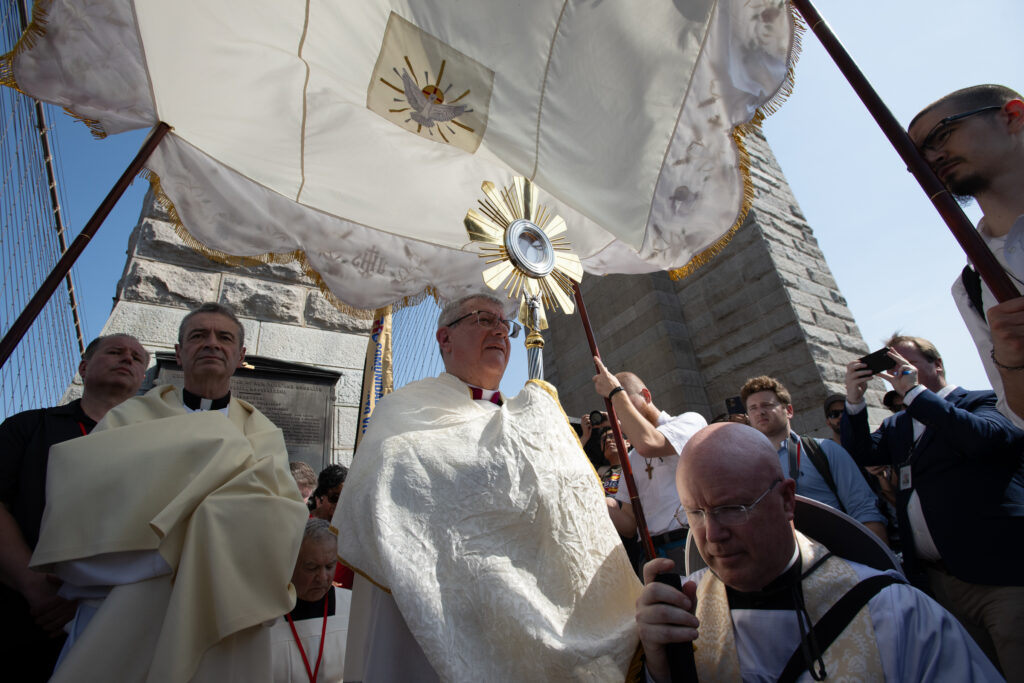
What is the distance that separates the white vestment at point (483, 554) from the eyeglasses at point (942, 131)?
55.5 inches

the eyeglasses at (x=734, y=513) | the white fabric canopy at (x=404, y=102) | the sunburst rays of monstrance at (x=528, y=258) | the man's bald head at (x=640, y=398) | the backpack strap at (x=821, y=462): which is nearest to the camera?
the eyeglasses at (x=734, y=513)

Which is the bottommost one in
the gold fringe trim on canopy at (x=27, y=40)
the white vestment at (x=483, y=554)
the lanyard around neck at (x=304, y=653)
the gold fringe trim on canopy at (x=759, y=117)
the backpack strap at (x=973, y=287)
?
the lanyard around neck at (x=304, y=653)

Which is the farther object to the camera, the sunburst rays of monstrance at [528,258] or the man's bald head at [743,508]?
the sunburst rays of monstrance at [528,258]

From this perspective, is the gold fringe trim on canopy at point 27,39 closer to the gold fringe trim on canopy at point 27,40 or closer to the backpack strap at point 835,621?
the gold fringe trim on canopy at point 27,40

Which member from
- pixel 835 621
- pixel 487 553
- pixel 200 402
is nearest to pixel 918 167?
pixel 835 621

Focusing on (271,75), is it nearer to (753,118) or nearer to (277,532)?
(277,532)

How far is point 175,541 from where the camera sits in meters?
1.48

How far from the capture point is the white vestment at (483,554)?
54.1 inches

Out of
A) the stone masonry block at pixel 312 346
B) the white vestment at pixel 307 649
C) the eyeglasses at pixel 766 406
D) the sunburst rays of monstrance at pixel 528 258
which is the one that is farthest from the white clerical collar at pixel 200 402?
the eyeglasses at pixel 766 406

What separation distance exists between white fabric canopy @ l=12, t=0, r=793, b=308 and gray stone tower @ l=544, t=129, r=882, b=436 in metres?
4.23

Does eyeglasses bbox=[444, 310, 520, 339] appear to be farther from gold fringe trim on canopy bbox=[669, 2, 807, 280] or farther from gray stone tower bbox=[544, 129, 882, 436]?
gray stone tower bbox=[544, 129, 882, 436]

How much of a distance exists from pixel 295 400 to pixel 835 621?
356cm

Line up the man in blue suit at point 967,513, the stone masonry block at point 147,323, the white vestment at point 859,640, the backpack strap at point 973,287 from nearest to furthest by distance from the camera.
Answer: the white vestment at point 859,640
the backpack strap at point 973,287
the man in blue suit at point 967,513
the stone masonry block at point 147,323

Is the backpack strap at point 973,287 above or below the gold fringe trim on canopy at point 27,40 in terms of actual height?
below
